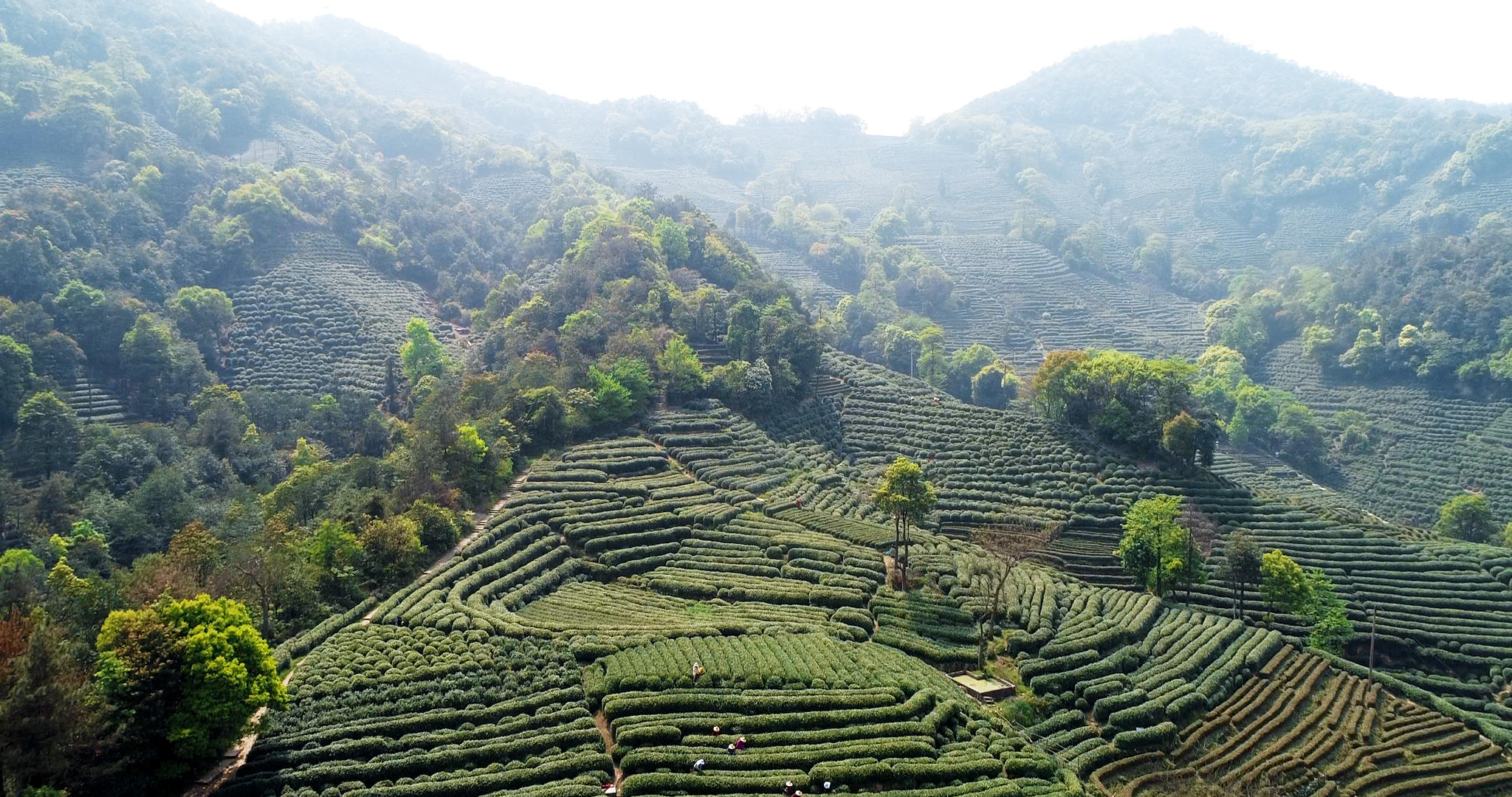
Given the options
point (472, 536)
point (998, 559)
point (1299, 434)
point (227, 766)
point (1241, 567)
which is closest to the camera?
point (227, 766)

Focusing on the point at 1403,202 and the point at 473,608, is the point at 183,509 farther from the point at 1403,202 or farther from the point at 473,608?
the point at 1403,202

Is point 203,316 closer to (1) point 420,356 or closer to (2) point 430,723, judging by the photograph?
(1) point 420,356

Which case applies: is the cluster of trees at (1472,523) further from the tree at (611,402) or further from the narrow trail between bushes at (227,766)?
the narrow trail between bushes at (227,766)

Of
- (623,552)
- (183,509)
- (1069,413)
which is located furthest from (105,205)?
(1069,413)

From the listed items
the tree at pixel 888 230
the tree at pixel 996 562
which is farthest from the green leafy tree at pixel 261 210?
the tree at pixel 888 230

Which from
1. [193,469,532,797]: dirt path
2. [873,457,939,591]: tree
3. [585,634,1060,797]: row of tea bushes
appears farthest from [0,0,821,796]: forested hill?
[873,457,939,591]: tree

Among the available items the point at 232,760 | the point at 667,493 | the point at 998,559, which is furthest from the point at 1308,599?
the point at 232,760
